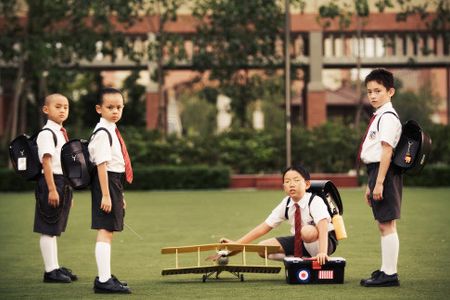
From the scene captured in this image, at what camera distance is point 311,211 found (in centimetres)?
736

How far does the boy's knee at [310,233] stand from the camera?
7.35m

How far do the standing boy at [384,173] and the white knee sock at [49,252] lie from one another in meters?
2.66

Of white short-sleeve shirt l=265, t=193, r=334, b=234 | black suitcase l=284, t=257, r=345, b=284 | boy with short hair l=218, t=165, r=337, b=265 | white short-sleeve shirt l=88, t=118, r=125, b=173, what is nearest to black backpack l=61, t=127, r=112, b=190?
white short-sleeve shirt l=88, t=118, r=125, b=173

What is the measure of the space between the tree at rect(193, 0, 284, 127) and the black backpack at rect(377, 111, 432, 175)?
23456 mm

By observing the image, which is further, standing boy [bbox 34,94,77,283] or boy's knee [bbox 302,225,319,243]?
standing boy [bbox 34,94,77,283]

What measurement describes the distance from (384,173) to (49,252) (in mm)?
2959

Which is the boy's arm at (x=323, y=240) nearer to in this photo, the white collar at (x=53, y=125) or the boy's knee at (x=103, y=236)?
the boy's knee at (x=103, y=236)

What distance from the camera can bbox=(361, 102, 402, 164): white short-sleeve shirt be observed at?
7.04m

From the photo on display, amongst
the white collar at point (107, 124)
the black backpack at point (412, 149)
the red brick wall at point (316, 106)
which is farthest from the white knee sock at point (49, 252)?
the red brick wall at point (316, 106)

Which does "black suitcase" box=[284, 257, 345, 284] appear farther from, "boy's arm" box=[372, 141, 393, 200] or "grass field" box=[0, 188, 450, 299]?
"boy's arm" box=[372, 141, 393, 200]

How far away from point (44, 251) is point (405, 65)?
27190mm

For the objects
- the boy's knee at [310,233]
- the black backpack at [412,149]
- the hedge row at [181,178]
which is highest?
the black backpack at [412,149]

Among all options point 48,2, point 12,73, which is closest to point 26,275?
point 48,2

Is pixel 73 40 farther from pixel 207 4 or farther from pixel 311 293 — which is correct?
pixel 311 293
